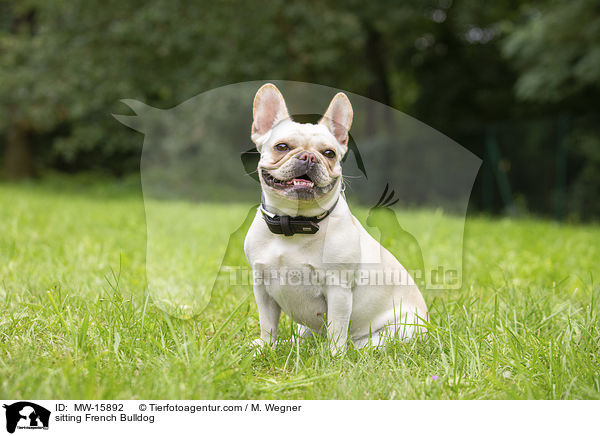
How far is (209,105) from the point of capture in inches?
93.0

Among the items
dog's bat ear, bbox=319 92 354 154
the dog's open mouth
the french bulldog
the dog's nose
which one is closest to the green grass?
the french bulldog

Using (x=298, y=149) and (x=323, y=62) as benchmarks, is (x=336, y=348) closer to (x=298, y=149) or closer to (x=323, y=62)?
(x=298, y=149)

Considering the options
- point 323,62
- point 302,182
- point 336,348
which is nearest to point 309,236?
point 302,182

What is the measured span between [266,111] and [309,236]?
1.69ft

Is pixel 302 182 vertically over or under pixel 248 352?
over

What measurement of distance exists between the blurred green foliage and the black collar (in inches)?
280

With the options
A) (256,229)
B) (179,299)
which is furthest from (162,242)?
(256,229)

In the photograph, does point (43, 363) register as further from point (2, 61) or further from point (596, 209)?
point (2, 61)

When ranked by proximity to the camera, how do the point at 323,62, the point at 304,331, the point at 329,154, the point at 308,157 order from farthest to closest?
the point at 323,62 → the point at 304,331 → the point at 329,154 → the point at 308,157

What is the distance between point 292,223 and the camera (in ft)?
6.19

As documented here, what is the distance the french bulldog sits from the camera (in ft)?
6.09

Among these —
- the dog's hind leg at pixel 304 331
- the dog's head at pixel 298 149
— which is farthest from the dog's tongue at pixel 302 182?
the dog's hind leg at pixel 304 331

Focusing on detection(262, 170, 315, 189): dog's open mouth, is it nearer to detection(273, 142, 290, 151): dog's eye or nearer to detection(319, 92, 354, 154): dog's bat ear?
detection(273, 142, 290, 151): dog's eye
